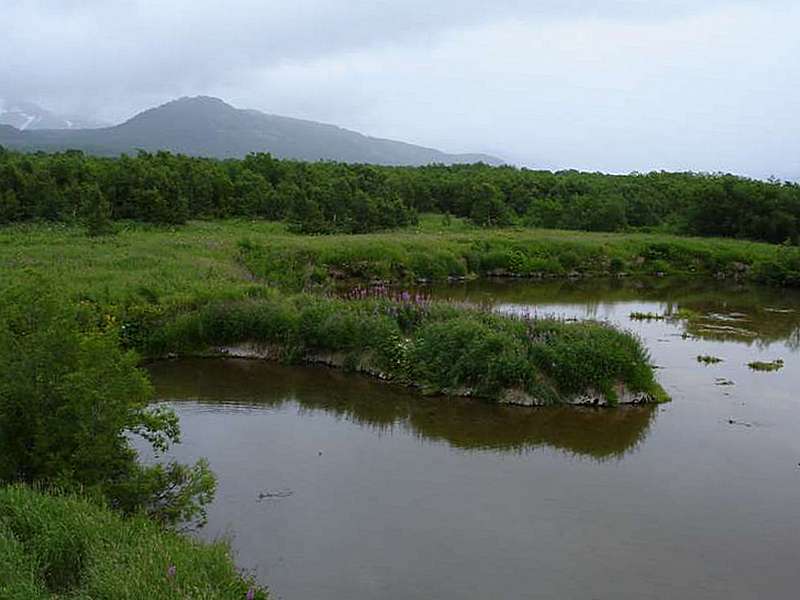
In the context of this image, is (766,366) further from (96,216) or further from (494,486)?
(96,216)

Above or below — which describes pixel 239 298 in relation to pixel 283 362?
above

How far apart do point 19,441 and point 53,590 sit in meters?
3.41

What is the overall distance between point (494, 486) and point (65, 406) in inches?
310

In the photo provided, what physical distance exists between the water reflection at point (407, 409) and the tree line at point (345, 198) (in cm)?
2109

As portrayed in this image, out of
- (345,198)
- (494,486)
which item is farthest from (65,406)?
(345,198)

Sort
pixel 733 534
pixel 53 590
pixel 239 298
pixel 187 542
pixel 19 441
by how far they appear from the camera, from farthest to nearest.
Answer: pixel 239 298 < pixel 733 534 < pixel 19 441 < pixel 187 542 < pixel 53 590

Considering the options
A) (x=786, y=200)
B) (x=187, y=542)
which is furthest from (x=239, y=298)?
(x=786, y=200)

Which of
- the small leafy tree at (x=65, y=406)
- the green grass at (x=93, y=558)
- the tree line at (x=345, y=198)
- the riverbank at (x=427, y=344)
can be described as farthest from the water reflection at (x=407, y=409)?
the tree line at (x=345, y=198)

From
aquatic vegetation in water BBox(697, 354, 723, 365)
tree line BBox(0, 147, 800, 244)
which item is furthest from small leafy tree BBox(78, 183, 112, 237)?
aquatic vegetation in water BBox(697, 354, 723, 365)

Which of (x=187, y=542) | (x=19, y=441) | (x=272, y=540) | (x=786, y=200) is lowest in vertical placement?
(x=272, y=540)

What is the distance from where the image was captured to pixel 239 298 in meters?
23.8

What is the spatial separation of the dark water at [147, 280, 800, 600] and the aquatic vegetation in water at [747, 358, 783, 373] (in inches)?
21.4

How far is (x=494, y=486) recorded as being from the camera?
1439 cm

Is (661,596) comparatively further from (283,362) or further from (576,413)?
(283,362)
